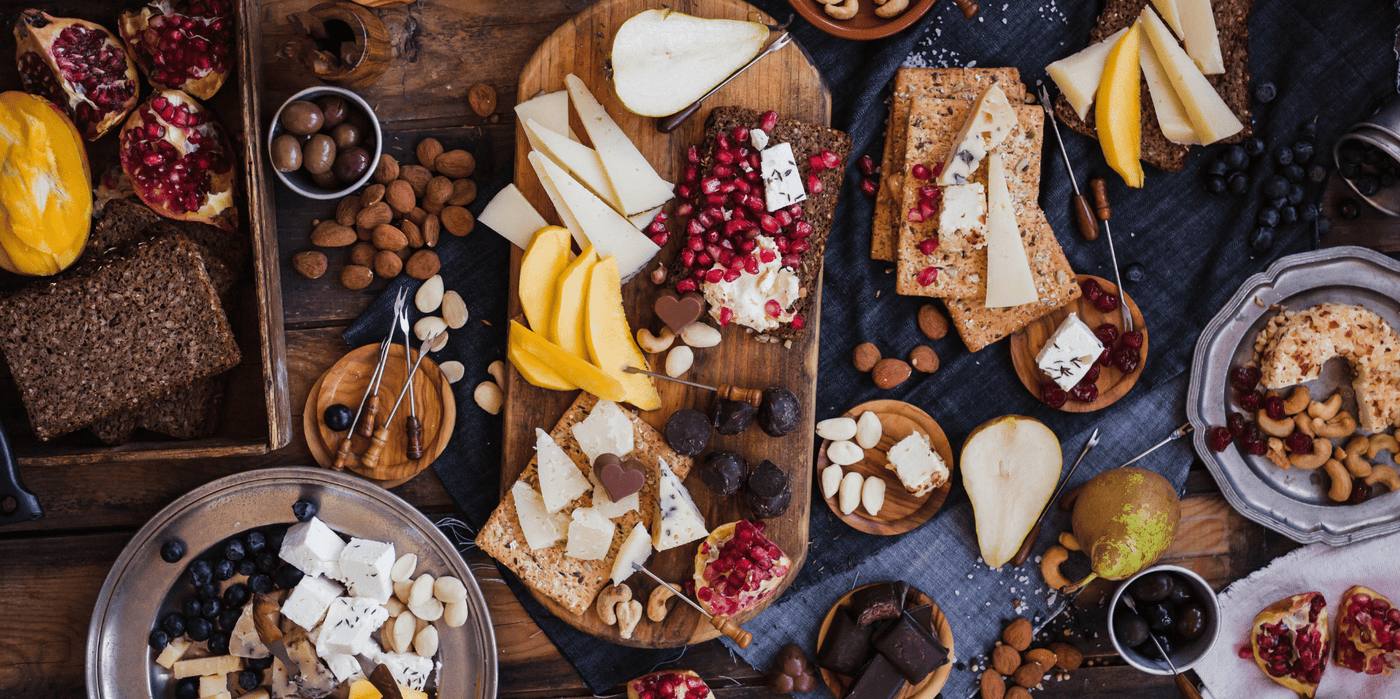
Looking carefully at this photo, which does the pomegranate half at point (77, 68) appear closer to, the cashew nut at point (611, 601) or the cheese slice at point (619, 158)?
the cheese slice at point (619, 158)

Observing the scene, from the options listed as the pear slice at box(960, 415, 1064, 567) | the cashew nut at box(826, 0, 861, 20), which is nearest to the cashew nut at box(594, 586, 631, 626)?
the pear slice at box(960, 415, 1064, 567)

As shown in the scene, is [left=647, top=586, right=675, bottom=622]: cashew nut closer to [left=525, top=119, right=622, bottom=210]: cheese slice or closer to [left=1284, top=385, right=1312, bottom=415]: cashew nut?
[left=525, top=119, right=622, bottom=210]: cheese slice

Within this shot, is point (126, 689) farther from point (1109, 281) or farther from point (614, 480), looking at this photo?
point (1109, 281)

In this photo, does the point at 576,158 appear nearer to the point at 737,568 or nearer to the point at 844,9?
the point at 844,9

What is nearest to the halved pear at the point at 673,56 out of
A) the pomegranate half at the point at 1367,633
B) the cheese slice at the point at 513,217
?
the cheese slice at the point at 513,217

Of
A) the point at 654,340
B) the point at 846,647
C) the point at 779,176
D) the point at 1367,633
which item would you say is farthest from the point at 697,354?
the point at 1367,633
